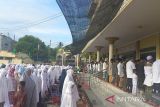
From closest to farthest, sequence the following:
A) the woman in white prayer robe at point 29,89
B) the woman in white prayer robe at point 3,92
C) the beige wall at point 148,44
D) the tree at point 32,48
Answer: the woman in white prayer robe at point 29,89 < the woman in white prayer robe at point 3,92 < the beige wall at point 148,44 < the tree at point 32,48

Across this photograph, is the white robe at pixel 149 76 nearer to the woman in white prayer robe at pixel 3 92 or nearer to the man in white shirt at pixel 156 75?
the man in white shirt at pixel 156 75

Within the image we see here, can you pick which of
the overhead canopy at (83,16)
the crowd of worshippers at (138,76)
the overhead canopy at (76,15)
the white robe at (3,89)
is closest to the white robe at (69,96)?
the crowd of worshippers at (138,76)

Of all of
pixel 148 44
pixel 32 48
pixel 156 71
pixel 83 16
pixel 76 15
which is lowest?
pixel 156 71

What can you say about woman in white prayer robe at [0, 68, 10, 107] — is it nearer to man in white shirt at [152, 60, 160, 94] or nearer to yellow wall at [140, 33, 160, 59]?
man in white shirt at [152, 60, 160, 94]

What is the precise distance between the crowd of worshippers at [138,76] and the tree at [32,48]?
91.5 m

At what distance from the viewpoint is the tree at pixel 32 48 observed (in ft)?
376

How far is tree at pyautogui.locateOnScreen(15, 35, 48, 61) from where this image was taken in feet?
376

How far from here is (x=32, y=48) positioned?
124812 mm

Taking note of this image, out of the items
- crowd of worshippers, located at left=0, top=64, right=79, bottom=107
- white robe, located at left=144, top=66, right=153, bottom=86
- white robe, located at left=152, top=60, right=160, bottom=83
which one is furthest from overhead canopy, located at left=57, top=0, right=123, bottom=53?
crowd of worshippers, located at left=0, top=64, right=79, bottom=107

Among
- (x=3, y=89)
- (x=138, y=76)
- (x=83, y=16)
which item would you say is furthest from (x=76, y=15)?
(x=3, y=89)

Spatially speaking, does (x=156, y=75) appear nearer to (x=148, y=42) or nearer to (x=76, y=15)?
(x=148, y=42)

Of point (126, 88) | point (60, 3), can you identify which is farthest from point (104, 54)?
point (126, 88)

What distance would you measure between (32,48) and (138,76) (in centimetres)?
11046

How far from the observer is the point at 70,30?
103ft
